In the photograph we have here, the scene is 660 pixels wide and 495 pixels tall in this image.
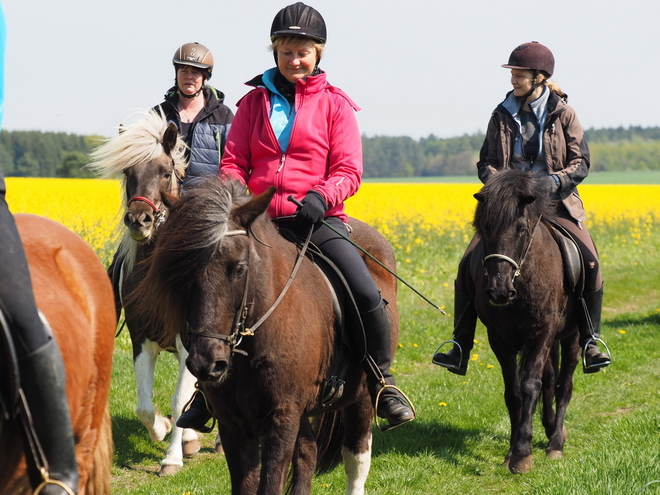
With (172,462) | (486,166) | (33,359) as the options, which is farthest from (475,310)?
(33,359)

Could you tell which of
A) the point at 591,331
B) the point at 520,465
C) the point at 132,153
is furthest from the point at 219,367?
the point at 591,331

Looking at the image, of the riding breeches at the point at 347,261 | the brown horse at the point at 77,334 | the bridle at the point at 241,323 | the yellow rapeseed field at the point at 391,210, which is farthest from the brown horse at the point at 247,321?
the yellow rapeseed field at the point at 391,210

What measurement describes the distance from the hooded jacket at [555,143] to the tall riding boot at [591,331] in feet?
2.36

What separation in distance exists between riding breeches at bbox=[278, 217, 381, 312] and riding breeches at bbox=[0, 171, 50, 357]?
2.09 m

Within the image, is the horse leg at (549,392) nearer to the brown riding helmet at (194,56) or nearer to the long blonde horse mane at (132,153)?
the long blonde horse mane at (132,153)

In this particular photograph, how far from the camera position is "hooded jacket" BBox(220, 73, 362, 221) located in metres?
4.66

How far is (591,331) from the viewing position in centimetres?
701

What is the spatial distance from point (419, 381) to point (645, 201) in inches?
1015

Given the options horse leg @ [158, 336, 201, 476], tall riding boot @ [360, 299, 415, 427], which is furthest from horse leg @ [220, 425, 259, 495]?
horse leg @ [158, 336, 201, 476]

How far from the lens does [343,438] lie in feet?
17.6

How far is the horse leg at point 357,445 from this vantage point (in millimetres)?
5281

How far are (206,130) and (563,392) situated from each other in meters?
3.78

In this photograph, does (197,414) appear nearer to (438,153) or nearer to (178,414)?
(178,414)

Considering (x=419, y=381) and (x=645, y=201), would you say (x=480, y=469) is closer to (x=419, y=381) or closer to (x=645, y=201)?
(x=419, y=381)
